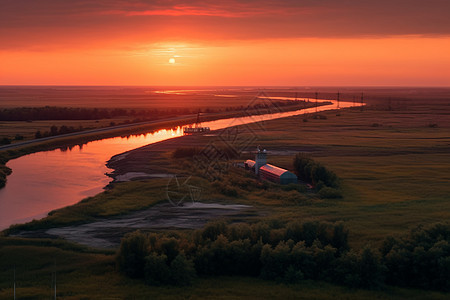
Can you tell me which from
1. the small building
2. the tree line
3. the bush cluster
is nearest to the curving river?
the tree line

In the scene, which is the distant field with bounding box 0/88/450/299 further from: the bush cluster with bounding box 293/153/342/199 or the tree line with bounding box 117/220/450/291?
the bush cluster with bounding box 293/153/342/199

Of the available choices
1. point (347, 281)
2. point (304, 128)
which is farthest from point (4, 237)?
point (304, 128)

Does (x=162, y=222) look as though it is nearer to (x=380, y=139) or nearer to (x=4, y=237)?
(x=4, y=237)

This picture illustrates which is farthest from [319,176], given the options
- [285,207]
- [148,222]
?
[148,222]

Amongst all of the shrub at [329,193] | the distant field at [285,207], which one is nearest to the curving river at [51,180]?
the distant field at [285,207]

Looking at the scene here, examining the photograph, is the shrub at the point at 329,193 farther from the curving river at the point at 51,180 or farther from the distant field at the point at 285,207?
the curving river at the point at 51,180
